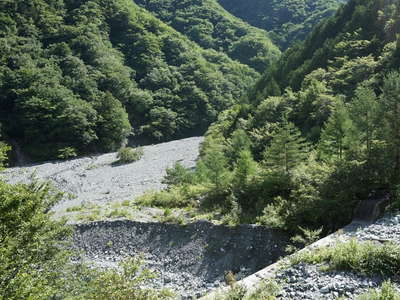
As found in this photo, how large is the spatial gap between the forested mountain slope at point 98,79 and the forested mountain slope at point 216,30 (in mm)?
14366

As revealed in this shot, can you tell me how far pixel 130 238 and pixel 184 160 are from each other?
3155cm

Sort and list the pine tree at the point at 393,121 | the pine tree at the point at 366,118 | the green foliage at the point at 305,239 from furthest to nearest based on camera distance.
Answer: the pine tree at the point at 366,118
the pine tree at the point at 393,121
the green foliage at the point at 305,239

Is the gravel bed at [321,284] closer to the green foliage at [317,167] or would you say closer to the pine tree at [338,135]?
the green foliage at [317,167]

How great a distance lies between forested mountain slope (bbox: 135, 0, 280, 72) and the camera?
130150 mm

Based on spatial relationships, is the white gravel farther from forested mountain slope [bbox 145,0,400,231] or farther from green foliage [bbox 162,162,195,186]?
forested mountain slope [bbox 145,0,400,231]

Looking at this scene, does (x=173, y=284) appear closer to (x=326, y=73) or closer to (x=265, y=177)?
(x=265, y=177)

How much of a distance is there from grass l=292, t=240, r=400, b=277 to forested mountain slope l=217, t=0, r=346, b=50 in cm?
13536

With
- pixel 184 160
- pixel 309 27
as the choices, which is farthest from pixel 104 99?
pixel 309 27

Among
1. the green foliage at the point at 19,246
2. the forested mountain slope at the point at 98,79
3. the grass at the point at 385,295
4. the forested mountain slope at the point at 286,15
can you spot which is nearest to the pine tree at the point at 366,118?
the grass at the point at 385,295

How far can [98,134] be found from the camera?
71.8m

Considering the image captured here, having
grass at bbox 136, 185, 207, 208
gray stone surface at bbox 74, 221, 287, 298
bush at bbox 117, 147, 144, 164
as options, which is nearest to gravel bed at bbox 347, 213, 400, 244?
gray stone surface at bbox 74, 221, 287, 298

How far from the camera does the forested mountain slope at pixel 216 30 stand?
130150 mm

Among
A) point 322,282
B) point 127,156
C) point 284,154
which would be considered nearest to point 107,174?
point 127,156

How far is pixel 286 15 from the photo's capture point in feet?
→ 527
